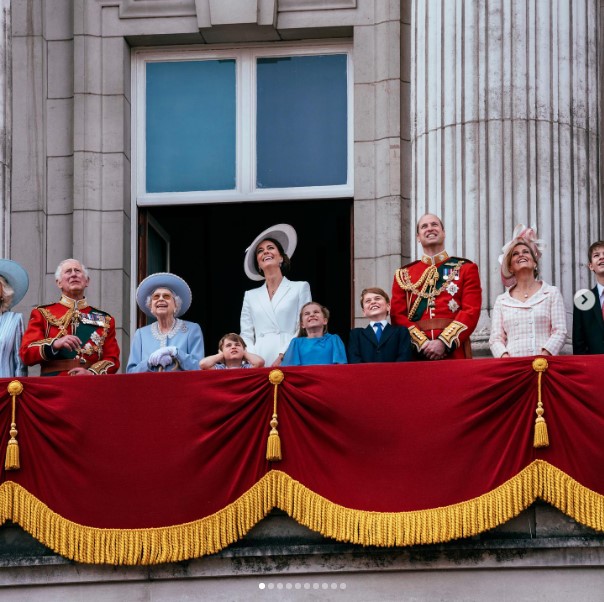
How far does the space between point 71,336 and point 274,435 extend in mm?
2416

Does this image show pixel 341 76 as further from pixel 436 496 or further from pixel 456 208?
pixel 436 496

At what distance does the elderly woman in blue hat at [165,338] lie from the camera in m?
20.4

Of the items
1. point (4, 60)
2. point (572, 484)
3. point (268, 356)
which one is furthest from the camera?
point (4, 60)

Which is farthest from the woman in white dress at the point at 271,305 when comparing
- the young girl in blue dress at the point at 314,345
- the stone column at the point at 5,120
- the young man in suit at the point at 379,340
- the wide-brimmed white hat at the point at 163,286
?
the stone column at the point at 5,120

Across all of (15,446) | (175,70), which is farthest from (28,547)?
(175,70)

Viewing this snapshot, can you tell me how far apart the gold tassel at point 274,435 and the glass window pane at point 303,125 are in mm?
6109

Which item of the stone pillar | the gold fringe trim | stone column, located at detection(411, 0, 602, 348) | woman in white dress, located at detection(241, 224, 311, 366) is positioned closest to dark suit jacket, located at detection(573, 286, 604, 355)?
the gold fringe trim

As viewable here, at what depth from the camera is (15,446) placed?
19.5 m

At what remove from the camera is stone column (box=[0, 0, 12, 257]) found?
77.9 ft

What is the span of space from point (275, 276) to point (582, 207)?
305cm

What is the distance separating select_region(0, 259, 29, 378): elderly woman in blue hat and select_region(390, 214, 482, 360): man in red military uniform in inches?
131

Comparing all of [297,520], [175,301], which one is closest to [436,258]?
[175,301]

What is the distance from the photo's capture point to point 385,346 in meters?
19.9

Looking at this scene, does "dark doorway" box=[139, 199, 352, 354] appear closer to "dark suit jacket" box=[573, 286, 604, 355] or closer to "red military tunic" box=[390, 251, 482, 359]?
"red military tunic" box=[390, 251, 482, 359]
